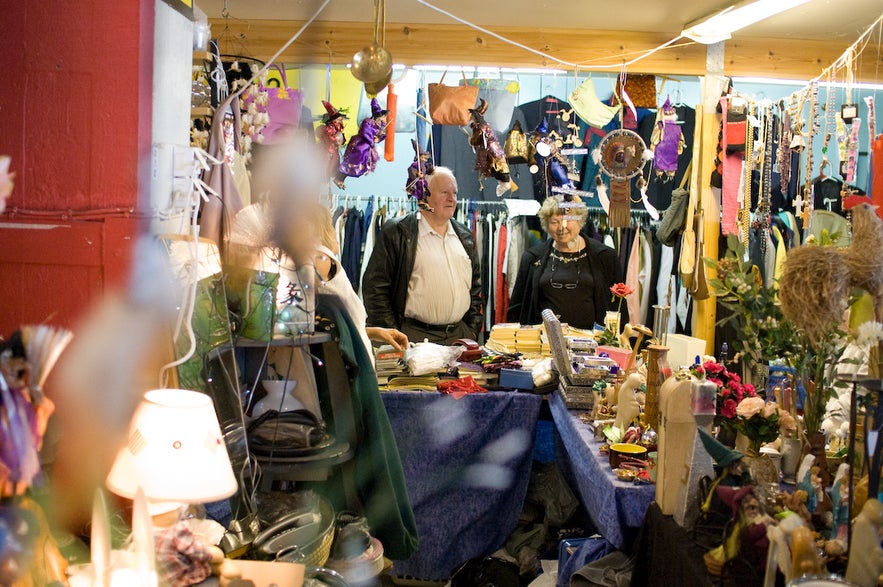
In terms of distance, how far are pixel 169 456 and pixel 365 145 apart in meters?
3.24

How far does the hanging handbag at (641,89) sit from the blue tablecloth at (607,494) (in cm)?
287

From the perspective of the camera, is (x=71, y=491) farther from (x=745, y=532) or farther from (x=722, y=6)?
(x=722, y=6)

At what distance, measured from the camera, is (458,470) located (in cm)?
411

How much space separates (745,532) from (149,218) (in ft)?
5.32

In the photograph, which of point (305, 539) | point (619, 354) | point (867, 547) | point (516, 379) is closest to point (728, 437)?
point (867, 547)

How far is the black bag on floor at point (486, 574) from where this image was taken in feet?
12.3

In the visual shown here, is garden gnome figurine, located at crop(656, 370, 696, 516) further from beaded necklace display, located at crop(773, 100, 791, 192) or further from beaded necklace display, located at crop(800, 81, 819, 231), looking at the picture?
beaded necklace display, located at crop(773, 100, 791, 192)

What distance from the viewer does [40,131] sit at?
85.3 inches

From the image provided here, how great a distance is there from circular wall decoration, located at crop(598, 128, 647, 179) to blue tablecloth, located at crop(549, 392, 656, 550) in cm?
210

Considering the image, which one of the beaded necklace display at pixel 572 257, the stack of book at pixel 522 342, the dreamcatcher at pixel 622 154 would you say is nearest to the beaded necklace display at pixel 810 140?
the dreamcatcher at pixel 622 154

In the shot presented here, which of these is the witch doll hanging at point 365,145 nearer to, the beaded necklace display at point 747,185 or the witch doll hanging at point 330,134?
the witch doll hanging at point 330,134

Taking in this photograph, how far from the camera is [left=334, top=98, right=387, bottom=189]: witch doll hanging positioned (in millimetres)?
4801

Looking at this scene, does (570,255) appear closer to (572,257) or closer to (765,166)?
(572,257)

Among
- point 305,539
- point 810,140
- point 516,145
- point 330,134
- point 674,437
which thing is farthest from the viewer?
point 516,145
